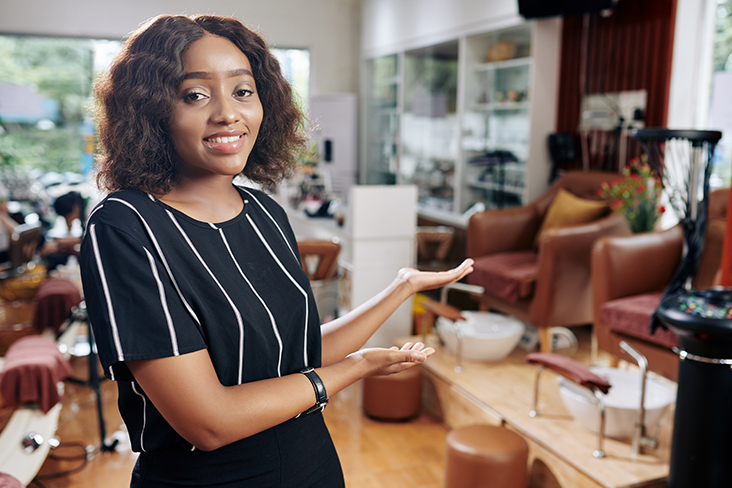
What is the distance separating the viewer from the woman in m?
0.75

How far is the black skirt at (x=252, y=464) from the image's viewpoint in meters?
0.88

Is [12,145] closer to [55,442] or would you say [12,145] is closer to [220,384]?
[55,442]

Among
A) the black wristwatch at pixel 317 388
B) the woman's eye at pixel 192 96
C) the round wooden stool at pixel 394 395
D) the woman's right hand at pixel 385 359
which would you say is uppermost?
the woman's eye at pixel 192 96

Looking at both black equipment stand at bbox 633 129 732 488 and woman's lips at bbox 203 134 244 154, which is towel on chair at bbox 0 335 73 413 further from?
black equipment stand at bbox 633 129 732 488

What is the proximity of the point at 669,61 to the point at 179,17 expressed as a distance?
11.5 feet

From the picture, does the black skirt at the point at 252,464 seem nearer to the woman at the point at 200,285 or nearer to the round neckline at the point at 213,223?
the woman at the point at 200,285

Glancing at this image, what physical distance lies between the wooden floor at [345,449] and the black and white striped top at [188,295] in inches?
70.8

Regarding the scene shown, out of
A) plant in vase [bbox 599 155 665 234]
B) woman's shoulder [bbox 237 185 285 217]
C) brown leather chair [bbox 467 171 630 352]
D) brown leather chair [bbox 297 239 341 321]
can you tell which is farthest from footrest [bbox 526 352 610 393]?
woman's shoulder [bbox 237 185 285 217]

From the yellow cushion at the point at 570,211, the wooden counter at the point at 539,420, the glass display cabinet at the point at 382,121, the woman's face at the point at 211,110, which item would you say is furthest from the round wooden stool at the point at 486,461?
the glass display cabinet at the point at 382,121

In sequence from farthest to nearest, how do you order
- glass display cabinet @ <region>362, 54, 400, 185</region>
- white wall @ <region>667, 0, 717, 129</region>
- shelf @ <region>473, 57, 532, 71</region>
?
glass display cabinet @ <region>362, 54, 400, 185</region> < shelf @ <region>473, 57, 532, 71</region> < white wall @ <region>667, 0, 717, 129</region>

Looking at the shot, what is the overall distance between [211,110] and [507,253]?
3452 mm

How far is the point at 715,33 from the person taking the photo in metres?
3.55

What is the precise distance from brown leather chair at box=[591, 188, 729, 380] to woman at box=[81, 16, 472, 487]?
2.15m

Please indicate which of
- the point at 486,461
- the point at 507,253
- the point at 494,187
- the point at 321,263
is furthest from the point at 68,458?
Answer: the point at 494,187
